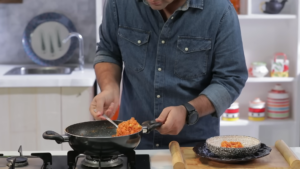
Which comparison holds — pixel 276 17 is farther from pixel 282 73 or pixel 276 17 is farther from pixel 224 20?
pixel 224 20

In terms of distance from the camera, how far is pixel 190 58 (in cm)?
161

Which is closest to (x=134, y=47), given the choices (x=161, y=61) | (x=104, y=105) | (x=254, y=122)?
(x=161, y=61)

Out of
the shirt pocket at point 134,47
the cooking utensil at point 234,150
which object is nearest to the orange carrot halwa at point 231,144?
the cooking utensil at point 234,150

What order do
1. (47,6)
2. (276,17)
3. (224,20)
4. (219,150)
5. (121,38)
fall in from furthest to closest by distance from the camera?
1. (47,6)
2. (276,17)
3. (121,38)
4. (224,20)
5. (219,150)

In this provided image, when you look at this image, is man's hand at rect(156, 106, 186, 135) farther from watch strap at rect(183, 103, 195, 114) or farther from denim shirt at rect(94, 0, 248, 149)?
denim shirt at rect(94, 0, 248, 149)

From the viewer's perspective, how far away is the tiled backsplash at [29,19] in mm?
3285

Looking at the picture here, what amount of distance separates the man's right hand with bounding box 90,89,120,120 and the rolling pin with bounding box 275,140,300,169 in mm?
557

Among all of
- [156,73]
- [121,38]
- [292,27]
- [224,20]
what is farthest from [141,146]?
[292,27]

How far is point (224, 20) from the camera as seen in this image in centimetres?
156

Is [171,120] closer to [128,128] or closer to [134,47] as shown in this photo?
[128,128]

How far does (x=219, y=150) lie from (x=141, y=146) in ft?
1.65

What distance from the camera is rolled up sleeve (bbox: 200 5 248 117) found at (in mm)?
1538

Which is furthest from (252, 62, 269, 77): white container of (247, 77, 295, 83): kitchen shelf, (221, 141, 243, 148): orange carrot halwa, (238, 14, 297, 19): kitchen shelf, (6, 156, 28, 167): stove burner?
(6, 156, 28, 167): stove burner

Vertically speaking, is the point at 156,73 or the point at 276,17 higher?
the point at 276,17
